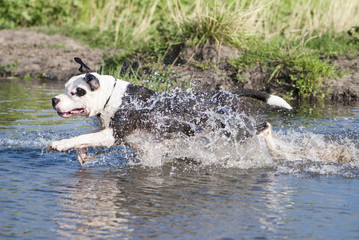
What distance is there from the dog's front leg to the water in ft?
1.17

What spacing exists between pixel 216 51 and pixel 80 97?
666cm

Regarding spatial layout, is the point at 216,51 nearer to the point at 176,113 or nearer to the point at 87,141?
the point at 176,113

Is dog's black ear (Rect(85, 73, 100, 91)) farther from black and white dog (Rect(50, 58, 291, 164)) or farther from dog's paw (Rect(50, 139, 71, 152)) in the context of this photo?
dog's paw (Rect(50, 139, 71, 152))

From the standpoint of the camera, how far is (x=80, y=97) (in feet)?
21.1

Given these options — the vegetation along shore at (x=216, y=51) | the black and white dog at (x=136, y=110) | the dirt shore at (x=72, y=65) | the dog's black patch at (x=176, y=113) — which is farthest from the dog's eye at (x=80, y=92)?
the dirt shore at (x=72, y=65)

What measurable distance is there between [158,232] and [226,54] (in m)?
8.38

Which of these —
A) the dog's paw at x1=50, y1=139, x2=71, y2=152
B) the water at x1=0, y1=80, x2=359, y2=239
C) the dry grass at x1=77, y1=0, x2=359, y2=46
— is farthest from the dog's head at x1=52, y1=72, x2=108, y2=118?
the dry grass at x1=77, y1=0, x2=359, y2=46

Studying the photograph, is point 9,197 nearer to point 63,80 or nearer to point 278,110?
point 278,110

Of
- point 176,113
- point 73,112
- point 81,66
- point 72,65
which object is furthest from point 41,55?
point 73,112

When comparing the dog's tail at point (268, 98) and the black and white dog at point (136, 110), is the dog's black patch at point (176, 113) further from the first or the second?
the dog's tail at point (268, 98)

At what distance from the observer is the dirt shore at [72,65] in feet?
39.6

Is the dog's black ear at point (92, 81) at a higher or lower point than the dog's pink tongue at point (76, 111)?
higher

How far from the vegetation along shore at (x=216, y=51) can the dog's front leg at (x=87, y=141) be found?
14.4ft

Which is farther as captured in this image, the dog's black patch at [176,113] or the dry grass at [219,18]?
the dry grass at [219,18]
